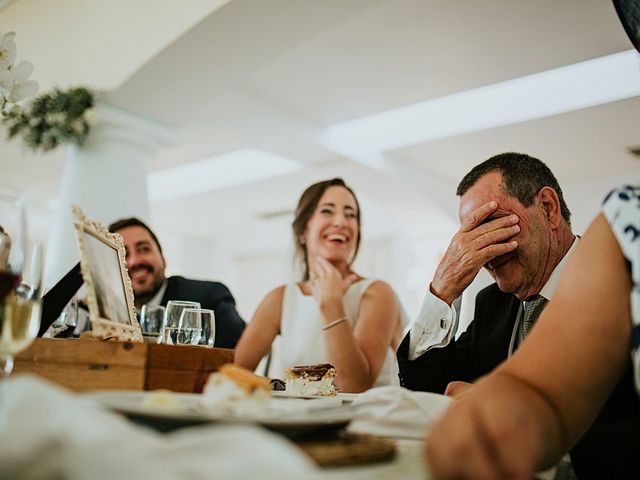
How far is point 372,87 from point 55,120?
7.55ft

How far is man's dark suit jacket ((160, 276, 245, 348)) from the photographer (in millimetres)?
2795

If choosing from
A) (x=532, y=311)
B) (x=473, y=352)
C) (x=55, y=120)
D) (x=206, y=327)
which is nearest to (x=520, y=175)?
(x=532, y=311)

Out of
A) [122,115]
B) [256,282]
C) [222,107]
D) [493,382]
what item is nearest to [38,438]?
[493,382]

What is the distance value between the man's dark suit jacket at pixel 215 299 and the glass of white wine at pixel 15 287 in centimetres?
178

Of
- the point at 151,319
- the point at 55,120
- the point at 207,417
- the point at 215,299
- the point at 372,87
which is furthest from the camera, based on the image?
the point at 372,87

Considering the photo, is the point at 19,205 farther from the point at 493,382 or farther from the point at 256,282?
the point at 256,282

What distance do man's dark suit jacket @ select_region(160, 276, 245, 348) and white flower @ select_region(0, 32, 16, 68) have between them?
66.5 inches

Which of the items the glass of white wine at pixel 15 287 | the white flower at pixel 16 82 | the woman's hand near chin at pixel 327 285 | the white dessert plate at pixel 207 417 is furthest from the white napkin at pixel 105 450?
the woman's hand near chin at pixel 327 285

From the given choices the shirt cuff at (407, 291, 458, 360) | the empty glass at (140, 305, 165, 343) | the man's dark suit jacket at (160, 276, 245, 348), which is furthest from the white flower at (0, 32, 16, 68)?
the man's dark suit jacket at (160, 276, 245, 348)

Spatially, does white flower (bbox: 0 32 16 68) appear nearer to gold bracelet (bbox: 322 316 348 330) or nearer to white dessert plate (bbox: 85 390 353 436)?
white dessert plate (bbox: 85 390 353 436)

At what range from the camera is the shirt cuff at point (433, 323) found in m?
1.63

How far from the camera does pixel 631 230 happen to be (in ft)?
2.15

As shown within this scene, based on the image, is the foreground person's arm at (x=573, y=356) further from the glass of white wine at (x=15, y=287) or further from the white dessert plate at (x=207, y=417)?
the glass of white wine at (x=15, y=287)

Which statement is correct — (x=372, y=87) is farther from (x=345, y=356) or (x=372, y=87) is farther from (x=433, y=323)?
(x=433, y=323)
